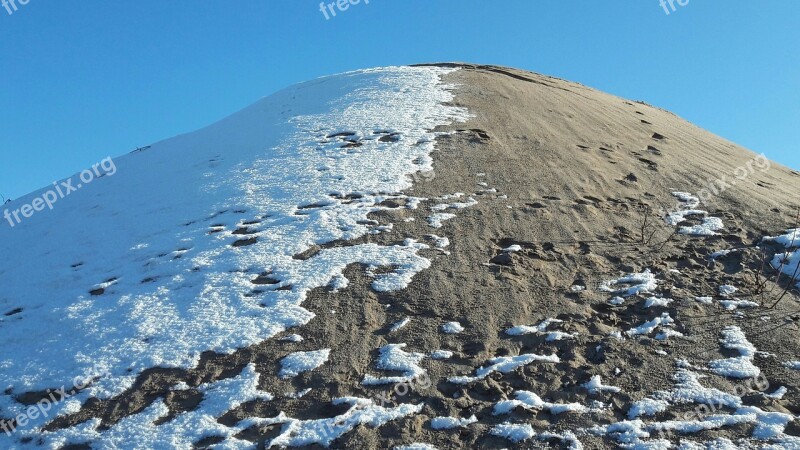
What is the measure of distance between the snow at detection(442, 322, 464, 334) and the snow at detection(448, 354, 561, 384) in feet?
1.96

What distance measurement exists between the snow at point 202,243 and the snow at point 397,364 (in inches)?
43.9

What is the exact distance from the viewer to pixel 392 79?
57.1ft

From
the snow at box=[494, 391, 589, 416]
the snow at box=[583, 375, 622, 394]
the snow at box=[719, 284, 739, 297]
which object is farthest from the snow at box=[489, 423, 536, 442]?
the snow at box=[719, 284, 739, 297]

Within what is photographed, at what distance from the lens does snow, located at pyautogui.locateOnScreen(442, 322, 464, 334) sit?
6797mm

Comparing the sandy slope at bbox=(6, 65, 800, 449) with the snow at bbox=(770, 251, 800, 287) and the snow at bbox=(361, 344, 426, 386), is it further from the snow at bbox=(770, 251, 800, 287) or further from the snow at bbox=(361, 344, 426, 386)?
the snow at bbox=(770, 251, 800, 287)

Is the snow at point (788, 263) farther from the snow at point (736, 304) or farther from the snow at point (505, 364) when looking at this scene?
the snow at point (505, 364)

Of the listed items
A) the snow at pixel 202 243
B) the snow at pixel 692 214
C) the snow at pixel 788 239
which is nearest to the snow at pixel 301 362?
the snow at pixel 202 243

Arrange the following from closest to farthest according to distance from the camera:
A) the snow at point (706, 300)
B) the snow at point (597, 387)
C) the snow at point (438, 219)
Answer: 1. the snow at point (597, 387)
2. the snow at point (706, 300)
3. the snow at point (438, 219)

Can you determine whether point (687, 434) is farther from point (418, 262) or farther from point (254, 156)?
point (254, 156)

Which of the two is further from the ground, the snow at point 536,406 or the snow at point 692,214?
the snow at point 536,406

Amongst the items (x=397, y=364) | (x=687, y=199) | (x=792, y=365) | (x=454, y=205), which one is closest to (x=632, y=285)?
(x=792, y=365)

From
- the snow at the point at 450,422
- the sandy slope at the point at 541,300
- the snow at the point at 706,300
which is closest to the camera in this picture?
the snow at the point at 450,422

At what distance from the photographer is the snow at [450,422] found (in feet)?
17.9

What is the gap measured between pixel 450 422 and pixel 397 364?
37.8 inches
